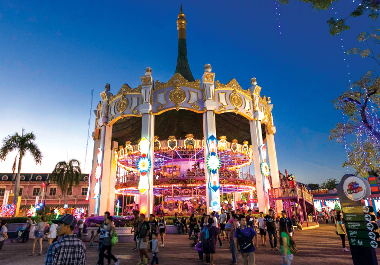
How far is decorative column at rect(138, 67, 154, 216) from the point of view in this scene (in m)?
23.1

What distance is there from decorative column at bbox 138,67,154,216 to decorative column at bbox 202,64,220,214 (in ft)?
17.6

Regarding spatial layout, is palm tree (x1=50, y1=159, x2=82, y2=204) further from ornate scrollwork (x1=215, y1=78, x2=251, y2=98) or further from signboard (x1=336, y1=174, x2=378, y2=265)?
signboard (x1=336, y1=174, x2=378, y2=265)

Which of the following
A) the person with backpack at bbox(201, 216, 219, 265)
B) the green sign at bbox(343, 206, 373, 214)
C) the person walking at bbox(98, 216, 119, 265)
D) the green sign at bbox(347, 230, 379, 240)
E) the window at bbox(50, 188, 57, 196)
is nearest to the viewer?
the green sign at bbox(347, 230, 379, 240)

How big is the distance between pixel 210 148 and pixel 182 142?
7.63 m

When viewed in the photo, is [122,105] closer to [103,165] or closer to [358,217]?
[103,165]

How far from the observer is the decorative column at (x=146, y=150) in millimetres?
23125

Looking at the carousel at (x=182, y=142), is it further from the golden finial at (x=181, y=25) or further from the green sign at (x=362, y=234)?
the green sign at (x=362, y=234)

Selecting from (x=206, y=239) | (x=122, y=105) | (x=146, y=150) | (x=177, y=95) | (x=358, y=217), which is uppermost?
(x=177, y=95)

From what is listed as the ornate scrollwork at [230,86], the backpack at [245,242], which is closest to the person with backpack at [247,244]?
the backpack at [245,242]

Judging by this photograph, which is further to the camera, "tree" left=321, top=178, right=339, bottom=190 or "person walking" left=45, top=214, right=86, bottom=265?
"tree" left=321, top=178, right=339, bottom=190

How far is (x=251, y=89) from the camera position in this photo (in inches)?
1168

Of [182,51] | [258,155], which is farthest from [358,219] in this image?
[182,51]

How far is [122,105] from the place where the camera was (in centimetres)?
2773

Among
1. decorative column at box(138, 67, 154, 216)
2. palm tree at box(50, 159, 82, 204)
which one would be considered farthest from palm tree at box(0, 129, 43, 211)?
decorative column at box(138, 67, 154, 216)
